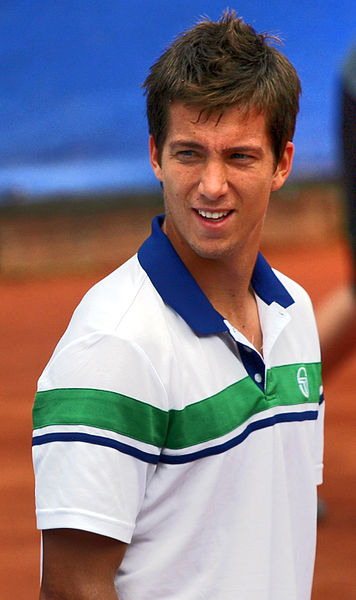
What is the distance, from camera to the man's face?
1164 millimetres

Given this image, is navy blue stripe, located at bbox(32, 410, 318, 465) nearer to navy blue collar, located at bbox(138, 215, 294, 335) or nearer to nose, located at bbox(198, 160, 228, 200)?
navy blue collar, located at bbox(138, 215, 294, 335)

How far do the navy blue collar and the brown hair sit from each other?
129 mm

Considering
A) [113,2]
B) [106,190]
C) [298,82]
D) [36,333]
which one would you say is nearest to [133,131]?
[106,190]

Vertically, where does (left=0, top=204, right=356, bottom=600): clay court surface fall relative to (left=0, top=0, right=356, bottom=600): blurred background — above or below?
below

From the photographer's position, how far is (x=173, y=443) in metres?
1.11

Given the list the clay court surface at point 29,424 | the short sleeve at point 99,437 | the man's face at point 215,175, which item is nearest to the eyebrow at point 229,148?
the man's face at point 215,175

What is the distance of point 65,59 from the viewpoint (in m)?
10.4

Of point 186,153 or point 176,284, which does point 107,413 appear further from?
point 186,153

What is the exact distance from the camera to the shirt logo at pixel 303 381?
132 cm

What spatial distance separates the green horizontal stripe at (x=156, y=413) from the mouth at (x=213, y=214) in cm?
21

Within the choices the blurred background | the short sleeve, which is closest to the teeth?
the short sleeve

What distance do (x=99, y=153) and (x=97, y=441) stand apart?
10385 mm

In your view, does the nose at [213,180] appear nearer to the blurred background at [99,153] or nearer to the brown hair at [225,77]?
the brown hair at [225,77]

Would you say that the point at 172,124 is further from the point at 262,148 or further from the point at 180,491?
the point at 180,491
